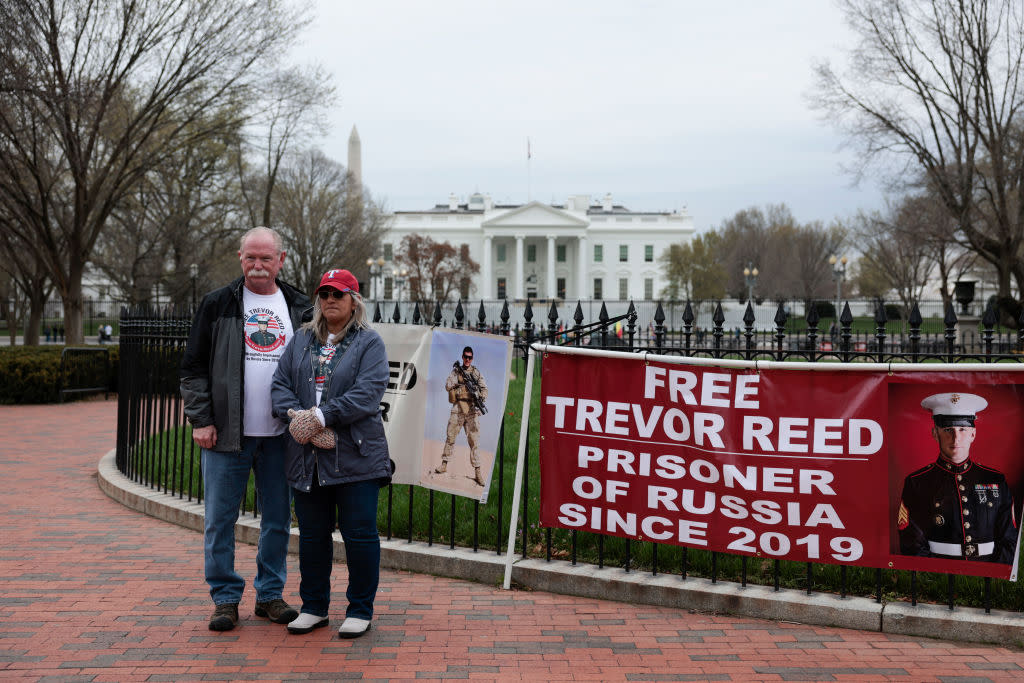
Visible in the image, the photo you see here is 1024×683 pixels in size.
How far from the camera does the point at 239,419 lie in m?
4.36

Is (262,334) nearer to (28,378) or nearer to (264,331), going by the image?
(264,331)

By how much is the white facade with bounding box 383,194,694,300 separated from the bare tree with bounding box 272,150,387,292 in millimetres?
43615

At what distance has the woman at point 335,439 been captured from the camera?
412 cm

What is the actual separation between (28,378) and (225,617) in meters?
12.9

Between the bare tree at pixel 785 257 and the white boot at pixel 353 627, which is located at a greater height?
the bare tree at pixel 785 257

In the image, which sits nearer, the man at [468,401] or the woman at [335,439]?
the woman at [335,439]

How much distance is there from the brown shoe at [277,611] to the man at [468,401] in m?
1.34

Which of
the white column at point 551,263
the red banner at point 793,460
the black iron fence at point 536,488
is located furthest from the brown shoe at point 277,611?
the white column at point 551,263

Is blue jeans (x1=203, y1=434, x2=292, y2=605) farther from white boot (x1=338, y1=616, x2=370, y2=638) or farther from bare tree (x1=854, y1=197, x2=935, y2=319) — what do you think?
bare tree (x1=854, y1=197, x2=935, y2=319)

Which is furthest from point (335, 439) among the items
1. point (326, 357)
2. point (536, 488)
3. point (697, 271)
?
point (697, 271)

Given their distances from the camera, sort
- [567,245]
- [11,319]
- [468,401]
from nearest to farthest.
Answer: [468,401] < [11,319] < [567,245]

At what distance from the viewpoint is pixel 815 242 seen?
74.1 m

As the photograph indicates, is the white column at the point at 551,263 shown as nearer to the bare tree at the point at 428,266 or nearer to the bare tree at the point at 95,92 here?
the bare tree at the point at 428,266

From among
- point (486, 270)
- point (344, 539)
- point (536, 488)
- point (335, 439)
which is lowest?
point (536, 488)
